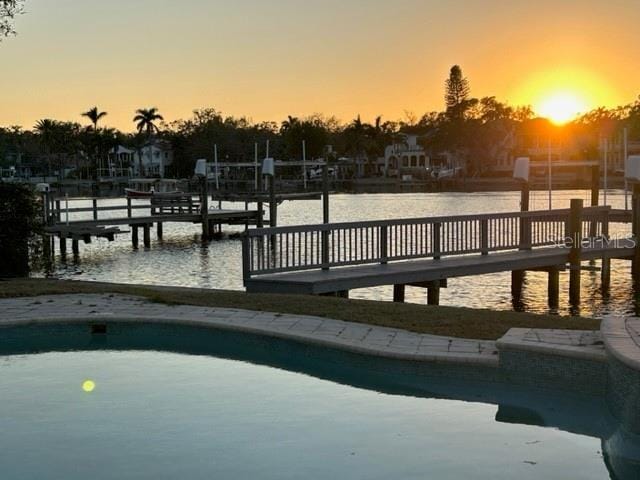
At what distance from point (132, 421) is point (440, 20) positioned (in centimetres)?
2859

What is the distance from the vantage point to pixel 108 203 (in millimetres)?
87438

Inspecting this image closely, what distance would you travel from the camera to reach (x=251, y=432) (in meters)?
7.77

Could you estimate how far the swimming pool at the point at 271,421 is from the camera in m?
6.93

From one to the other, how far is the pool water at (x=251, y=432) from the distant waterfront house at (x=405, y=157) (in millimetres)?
130134

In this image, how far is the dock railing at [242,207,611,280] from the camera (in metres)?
16.2

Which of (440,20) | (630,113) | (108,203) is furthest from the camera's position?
(630,113)

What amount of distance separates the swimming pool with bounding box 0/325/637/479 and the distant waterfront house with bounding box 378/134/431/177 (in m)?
130

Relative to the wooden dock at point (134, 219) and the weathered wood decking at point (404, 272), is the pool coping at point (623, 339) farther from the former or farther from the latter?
the wooden dock at point (134, 219)

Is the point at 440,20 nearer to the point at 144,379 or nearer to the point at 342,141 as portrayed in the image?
the point at 144,379

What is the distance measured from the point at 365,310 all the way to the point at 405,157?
5259 inches

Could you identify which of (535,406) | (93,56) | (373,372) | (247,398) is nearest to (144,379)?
(247,398)

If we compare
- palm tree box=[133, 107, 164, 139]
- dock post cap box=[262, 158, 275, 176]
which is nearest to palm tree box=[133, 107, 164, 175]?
palm tree box=[133, 107, 164, 139]

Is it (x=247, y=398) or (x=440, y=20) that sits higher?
(x=440, y=20)

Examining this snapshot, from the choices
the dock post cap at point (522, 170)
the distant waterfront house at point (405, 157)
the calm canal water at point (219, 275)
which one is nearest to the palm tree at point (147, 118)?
the distant waterfront house at point (405, 157)
